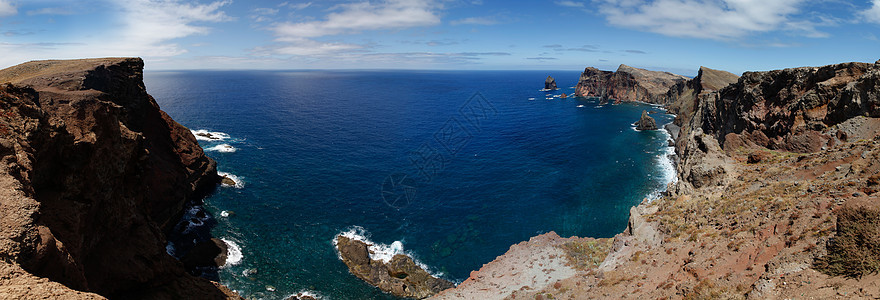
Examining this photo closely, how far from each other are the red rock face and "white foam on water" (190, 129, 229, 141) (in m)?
92.4

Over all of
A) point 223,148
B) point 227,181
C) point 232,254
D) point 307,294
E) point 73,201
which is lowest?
point 307,294

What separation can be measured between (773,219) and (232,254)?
1778 inches

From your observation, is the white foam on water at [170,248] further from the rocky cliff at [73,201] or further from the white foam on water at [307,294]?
the white foam on water at [307,294]

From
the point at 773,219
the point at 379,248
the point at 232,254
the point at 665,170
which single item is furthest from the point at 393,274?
the point at 665,170

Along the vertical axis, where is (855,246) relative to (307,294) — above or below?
above

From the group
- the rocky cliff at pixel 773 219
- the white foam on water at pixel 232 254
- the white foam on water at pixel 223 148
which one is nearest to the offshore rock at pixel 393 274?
the rocky cliff at pixel 773 219

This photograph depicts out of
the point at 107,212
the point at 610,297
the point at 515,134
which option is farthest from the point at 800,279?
the point at 515,134

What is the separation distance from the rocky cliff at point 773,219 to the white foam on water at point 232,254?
2484cm

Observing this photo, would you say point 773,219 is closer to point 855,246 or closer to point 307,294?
point 855,246

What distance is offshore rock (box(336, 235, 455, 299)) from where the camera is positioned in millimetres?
36562

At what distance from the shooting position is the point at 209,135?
85812 millimetres

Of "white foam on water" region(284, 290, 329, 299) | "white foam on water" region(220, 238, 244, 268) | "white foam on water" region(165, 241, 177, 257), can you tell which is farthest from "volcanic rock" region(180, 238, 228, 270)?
"white foam on water" region(284, 290, 329, 299)

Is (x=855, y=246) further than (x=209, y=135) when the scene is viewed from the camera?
No

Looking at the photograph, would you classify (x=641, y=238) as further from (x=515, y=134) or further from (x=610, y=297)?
(x=515, y=134)
